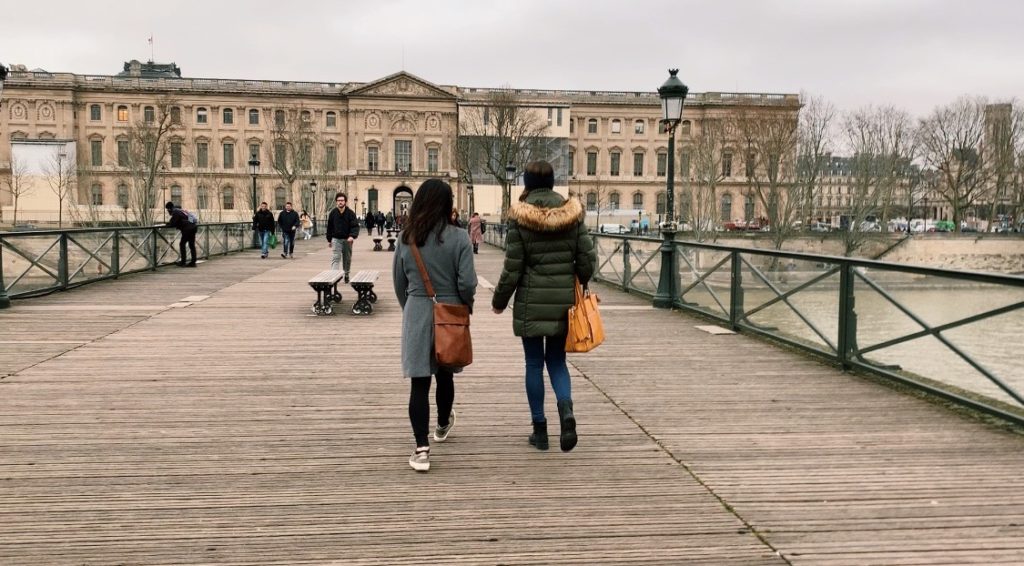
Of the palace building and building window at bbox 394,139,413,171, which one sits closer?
the palace building

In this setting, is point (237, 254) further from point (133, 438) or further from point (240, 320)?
point (133, 438)

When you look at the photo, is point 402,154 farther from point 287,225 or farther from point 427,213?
point 427,213

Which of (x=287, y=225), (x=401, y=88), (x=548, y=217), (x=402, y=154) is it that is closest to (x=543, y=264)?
(x=548, y=217)

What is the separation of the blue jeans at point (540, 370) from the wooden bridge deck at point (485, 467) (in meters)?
0.34

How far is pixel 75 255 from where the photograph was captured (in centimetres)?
1481

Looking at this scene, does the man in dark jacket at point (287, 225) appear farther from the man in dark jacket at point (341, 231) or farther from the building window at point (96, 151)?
the building window at point (96, 151)

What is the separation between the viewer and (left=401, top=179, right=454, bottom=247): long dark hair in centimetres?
474

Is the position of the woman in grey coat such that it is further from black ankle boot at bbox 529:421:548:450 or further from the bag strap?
black ankle boot at bbox 529:421:548:450

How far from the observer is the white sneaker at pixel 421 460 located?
15.5 ft

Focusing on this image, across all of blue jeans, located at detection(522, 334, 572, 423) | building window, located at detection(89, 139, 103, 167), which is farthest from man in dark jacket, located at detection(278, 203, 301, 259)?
building window, located at detection(89, 139, 103, 167)

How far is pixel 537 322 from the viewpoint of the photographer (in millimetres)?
5059

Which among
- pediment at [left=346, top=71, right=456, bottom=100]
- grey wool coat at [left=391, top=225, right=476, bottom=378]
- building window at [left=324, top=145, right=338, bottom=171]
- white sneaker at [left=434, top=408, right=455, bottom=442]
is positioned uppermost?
pediment at [left=346, top=71, right=456, bottom=100]

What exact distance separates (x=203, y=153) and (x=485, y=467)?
98.0m

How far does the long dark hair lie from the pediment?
9183 centimetres
